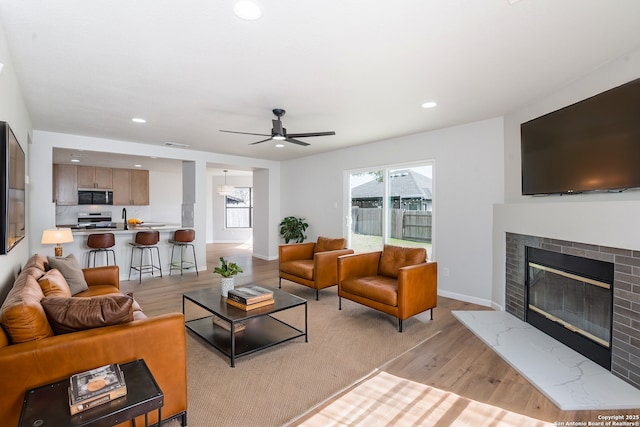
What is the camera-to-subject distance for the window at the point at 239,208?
432 inches

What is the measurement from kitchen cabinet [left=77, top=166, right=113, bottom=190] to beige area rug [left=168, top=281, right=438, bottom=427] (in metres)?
6.33

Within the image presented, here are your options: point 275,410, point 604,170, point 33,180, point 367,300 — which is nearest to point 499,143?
point 604,170

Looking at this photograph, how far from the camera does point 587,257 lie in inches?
108

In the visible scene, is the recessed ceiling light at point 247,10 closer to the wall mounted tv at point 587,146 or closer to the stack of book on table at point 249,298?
the stack of book on table at point 249,298

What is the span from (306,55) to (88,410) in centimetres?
247

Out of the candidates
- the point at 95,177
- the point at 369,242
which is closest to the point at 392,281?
the point at 369,242

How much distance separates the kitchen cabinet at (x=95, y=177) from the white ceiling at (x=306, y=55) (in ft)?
15.5

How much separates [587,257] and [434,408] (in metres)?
1.90

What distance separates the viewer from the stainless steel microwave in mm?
8031

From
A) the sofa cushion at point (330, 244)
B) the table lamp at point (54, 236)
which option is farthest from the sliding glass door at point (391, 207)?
the table lamp at point (54, 236)

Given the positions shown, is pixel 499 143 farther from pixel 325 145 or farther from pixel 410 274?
pixel 325 145

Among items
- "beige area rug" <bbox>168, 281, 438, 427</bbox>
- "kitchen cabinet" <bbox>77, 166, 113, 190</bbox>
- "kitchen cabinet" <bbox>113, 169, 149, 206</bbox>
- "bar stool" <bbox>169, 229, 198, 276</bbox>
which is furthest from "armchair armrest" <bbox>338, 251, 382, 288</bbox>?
"kitchen cabinet" <bbox>77, 166, 113, 190</bbox>

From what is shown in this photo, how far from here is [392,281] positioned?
382 centimetres

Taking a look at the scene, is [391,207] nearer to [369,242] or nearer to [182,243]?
[369,242]
